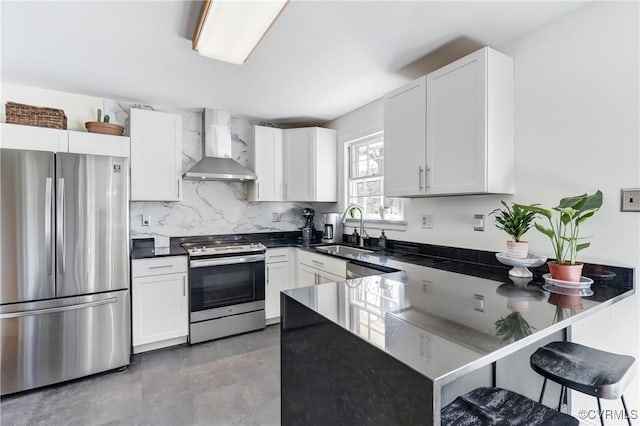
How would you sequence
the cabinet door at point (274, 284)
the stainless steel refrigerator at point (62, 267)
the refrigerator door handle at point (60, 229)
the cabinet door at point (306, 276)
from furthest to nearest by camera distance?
the cabinet door at point (274, 284), the cabinet door at point (306, 276), the refrigerator door handle at point (60, 229), the stainless steel refrigerator at point (62, 267)

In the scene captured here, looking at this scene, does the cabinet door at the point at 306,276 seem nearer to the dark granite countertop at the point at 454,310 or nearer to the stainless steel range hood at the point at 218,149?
the stainless steel range hood at the point at 218,149

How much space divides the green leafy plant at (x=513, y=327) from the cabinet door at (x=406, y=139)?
125cm

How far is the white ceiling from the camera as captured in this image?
166cm

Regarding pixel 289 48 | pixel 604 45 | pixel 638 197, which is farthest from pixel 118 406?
pixel 604 45

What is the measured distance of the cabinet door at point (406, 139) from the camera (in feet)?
7.11

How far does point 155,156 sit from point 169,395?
2131 mm

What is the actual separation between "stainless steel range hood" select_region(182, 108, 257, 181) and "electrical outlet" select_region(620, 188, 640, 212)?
2.90m

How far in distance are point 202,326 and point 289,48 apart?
2550 millimetres

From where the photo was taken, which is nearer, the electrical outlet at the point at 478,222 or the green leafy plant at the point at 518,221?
the green leafy plant at the point at 518,221

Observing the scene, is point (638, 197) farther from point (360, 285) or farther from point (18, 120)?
point (18, 120)

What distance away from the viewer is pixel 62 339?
2.22m

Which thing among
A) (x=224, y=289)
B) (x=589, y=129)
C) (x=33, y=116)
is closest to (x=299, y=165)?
(x=224, y=289)

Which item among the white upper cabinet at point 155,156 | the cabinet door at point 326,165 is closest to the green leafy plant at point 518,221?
the cabinet door at point 326,165

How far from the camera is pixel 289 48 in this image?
2043 mm
